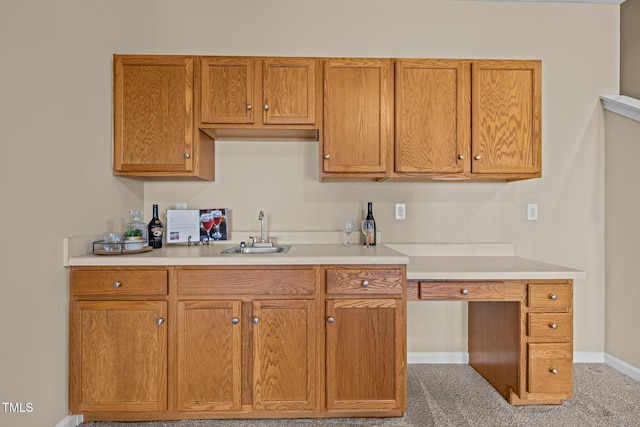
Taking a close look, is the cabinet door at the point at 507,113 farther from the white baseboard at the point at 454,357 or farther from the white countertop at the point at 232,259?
the white baseboard at the point at 454,357

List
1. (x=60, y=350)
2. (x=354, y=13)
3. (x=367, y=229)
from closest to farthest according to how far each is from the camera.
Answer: (x=60, y=350) < (x=367, y=229) < (x=354, y=13)

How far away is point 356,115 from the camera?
2.29m

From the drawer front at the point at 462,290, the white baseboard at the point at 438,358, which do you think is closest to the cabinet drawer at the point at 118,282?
the drawer front at the point at 462,290

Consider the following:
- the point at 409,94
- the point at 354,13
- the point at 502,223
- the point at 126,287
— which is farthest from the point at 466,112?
the point at 126,287

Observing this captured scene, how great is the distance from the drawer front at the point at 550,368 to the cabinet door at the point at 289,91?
1.87 metres

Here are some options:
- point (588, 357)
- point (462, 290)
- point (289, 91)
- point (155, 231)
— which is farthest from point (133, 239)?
point (588, 357)

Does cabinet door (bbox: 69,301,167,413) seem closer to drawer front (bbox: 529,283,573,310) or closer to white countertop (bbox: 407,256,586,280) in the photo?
white countertop (bbox: 407,256,586,280)

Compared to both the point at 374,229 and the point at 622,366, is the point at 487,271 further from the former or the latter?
the point at 622,366

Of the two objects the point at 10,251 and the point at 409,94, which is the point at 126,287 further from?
the point at 409,94

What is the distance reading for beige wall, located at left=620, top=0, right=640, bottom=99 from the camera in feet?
8.55

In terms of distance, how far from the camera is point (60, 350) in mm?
1848

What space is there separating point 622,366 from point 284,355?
2416 mm

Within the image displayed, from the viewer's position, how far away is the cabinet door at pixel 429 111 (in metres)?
2.29

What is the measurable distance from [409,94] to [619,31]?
1835mm
